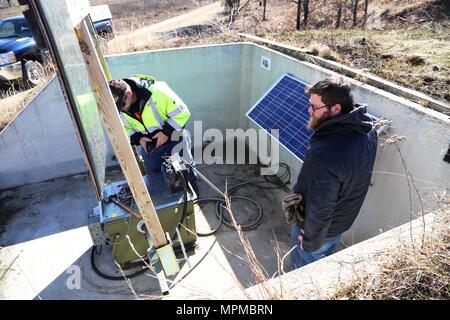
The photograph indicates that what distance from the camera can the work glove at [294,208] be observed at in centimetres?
222

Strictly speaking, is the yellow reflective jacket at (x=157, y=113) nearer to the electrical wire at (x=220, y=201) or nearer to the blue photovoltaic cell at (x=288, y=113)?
the electrical wire at (x=220, y=201)

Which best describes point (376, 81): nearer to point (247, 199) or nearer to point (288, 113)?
point (288, 113)

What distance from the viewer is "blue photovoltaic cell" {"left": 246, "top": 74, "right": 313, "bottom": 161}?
11.5 ft

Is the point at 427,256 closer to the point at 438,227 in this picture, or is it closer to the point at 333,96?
the point at 438,227

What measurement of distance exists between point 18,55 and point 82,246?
5.35 metres

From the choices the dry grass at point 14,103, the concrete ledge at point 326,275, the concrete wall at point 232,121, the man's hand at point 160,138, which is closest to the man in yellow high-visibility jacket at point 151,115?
the man's hand at point 160,138

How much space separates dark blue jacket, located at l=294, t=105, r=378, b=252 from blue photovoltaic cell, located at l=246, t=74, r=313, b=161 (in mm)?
1199

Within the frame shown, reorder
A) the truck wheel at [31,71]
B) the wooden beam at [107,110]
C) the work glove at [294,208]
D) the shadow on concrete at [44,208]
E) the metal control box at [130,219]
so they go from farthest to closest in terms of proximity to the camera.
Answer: the truck wheel at [31,71] → the shadow on concrete at [44,208] → the metal control box at [130,219] → the work glove at [294,208] → the wooden beam at [107,110]

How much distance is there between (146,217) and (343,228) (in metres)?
1.49

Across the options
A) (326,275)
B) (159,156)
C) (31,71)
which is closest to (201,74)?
(159,156)

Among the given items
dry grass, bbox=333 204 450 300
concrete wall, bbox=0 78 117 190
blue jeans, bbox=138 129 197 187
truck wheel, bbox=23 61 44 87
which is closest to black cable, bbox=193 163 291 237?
blue jeans, bbox=138 129 197 187

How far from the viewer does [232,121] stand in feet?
19.4

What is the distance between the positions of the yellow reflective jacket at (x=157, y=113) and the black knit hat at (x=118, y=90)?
0.24 metres
